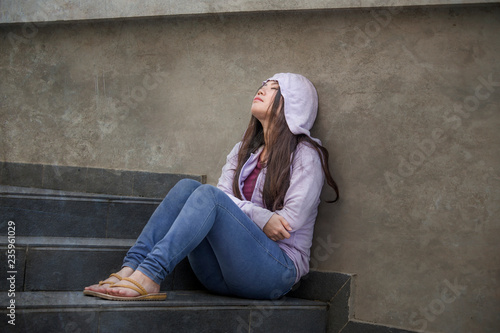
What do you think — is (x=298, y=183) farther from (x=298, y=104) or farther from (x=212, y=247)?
(x=212, y=247)

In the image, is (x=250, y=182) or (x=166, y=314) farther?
(x=250, y=182)

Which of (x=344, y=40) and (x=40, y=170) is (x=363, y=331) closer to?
(x=344, y=40)

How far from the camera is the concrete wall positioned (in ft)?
8.32

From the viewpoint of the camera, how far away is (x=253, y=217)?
107 inches

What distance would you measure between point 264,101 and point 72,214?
1.29m

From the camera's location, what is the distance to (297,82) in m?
2.96

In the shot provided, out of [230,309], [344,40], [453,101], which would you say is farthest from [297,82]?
[230,309]

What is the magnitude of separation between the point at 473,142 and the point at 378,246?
27.5 inches
